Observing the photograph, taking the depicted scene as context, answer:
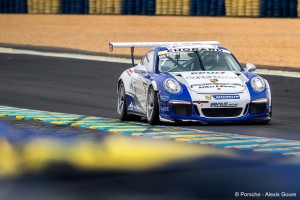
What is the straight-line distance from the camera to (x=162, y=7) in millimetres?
44094

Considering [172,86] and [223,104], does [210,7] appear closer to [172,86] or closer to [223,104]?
[172,86]

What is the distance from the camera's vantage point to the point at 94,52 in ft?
106

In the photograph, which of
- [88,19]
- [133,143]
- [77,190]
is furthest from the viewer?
[88,19]

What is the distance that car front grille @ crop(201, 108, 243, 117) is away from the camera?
13.5 metres

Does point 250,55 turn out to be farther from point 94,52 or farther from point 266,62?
point 94,52

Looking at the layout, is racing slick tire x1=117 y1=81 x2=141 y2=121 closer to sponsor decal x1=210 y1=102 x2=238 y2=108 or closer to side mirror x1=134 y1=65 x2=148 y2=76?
side mirror x1=134 y1=65 x2=148 y2=76

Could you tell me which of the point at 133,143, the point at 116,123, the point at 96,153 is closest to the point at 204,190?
the point at 96,153

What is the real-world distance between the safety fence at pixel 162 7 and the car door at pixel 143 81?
23539mm

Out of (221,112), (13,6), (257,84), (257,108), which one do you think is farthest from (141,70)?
(13,6)

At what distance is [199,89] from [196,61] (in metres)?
1.05

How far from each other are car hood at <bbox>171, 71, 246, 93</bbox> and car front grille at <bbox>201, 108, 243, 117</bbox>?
0.25 m

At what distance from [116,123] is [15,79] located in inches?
398

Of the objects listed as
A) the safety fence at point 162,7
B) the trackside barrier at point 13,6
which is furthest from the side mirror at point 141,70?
the trackside barrier at point 13,6

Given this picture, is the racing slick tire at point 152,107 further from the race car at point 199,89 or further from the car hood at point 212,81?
the car hood at point 212,81
